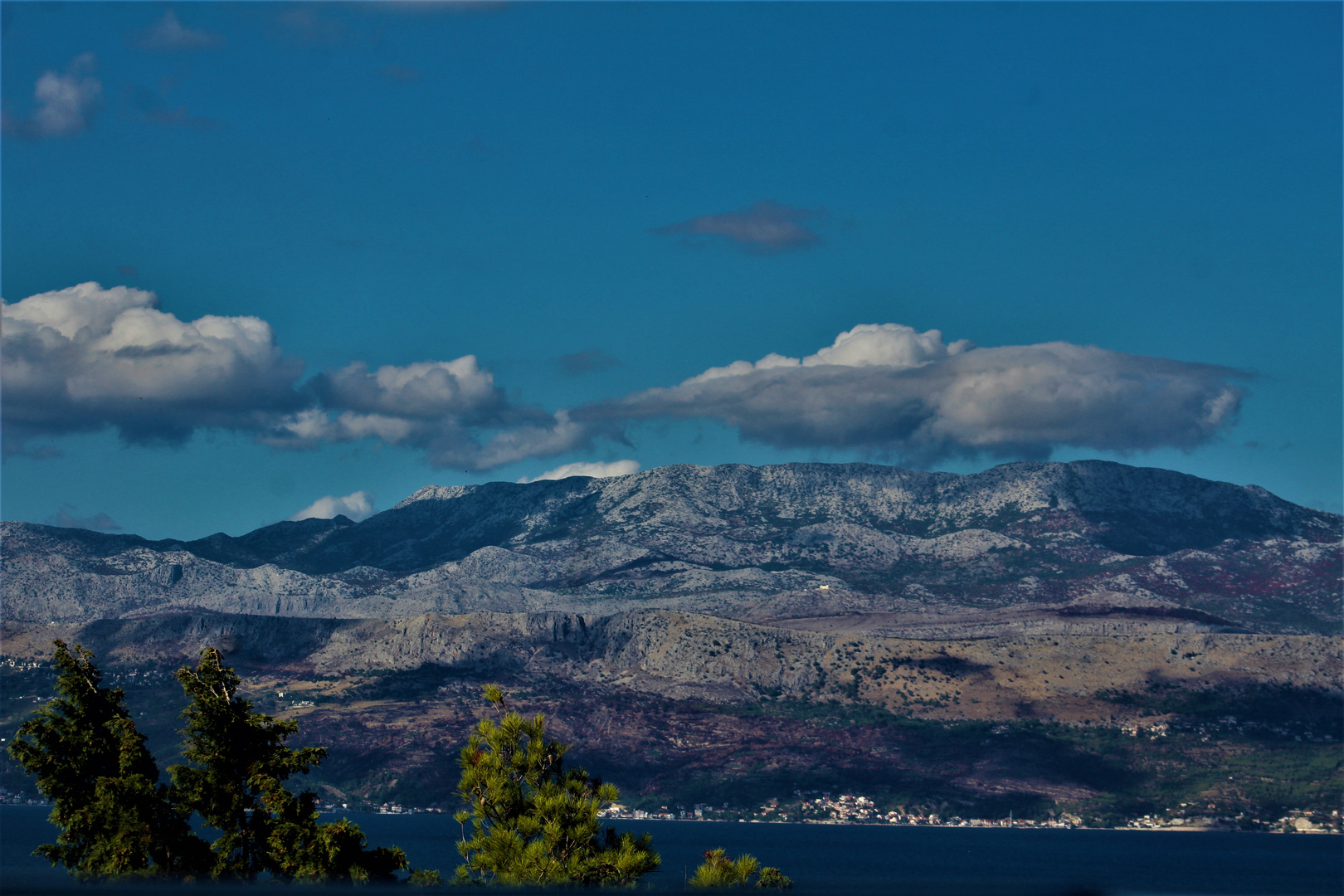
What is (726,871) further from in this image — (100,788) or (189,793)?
(100,788)

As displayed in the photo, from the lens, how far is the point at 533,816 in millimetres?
32844

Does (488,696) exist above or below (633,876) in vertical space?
above

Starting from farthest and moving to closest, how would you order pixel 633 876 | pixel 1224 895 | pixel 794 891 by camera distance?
pixel 633 876, pixel 1224 895, pixel 794 891

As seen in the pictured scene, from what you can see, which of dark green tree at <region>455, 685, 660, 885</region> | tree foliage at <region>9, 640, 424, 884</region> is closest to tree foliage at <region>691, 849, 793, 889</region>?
dark green tree at <region>455, 685, 660, 885</region>

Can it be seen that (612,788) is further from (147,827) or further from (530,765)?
(147,827)

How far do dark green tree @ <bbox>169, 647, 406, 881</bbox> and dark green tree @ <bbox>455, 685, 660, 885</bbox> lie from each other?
3936 mm

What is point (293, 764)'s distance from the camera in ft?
115

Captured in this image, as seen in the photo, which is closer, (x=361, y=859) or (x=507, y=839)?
(x=507, y=839)

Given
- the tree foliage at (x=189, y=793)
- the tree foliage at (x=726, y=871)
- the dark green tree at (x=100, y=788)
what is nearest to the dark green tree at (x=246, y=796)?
the tree foliage at (x=189, y=793)

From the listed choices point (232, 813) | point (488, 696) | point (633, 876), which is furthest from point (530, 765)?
point (232, 813)

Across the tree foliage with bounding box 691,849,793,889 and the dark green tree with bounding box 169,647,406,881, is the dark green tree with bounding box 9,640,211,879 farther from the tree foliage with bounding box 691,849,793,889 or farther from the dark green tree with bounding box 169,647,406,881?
the tree foliage with bounding box 691,849,793,889

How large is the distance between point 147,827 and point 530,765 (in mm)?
9752

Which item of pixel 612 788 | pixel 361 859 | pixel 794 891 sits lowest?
pixel 361 859

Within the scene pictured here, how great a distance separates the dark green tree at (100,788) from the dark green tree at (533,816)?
7628 millimetres
